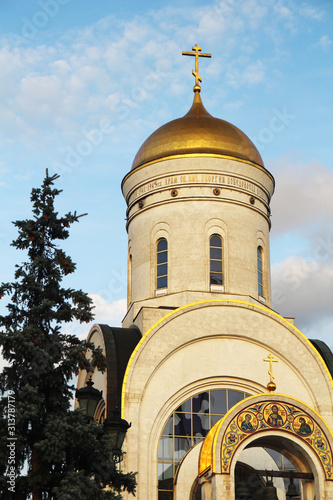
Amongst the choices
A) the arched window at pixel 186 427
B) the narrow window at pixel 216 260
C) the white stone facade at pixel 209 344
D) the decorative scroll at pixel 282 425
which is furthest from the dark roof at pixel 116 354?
the decorative scroll at pixel 282 425

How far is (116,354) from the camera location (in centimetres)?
1677

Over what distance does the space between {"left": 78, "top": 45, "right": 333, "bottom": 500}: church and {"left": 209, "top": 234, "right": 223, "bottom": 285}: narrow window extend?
0.09 ft

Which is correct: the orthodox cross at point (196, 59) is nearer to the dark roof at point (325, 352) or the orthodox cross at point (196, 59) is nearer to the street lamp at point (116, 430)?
the dark roof at point (325, 352)

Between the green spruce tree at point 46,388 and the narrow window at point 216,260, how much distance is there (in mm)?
7407

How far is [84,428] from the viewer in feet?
34.6

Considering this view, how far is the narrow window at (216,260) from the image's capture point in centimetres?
1870

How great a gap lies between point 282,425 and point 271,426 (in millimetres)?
207

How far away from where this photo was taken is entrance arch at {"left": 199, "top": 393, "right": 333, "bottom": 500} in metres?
13.1

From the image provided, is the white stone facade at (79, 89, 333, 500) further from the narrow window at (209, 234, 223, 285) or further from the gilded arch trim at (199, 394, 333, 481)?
the narrow window at (209, 234, 223, 285)

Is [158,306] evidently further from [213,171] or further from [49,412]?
[49,412]

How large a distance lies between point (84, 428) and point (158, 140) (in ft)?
36.2

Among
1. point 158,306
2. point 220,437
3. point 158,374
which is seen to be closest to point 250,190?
point 158,306

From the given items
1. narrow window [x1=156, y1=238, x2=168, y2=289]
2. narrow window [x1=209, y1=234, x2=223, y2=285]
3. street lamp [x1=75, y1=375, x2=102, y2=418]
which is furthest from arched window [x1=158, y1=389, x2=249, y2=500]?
street lamp [x1=75, y1=375, x2=102, y2=418]

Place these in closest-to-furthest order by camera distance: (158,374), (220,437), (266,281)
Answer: (220,437) < (158,374) < (266,281)
